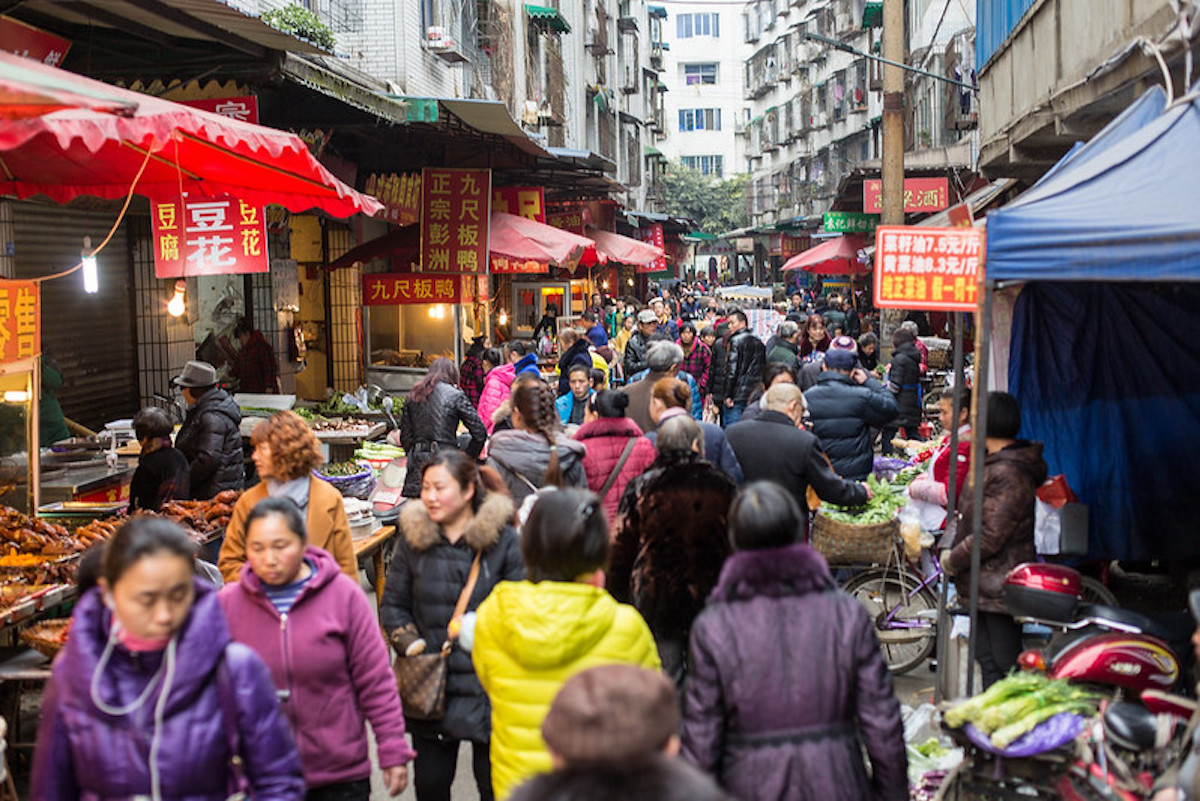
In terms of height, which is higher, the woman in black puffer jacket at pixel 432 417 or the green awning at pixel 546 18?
the green awning at pixel 546 18

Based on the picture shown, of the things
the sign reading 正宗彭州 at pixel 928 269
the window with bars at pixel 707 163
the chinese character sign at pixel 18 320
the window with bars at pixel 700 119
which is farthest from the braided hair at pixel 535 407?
the window with bars at pixel 700 119

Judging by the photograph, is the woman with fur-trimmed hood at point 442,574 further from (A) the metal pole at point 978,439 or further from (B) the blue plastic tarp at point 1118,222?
(B) the blue plastic tarp at point 1118,222

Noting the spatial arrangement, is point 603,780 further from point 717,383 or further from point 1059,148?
point 717,383

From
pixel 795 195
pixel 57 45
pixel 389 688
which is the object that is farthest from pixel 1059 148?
pixel 795 195

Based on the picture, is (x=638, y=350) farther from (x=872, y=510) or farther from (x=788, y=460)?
(x=788, y=460)

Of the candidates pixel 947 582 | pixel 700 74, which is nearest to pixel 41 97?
pixel 947 582

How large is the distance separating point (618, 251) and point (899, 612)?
62.9 feet

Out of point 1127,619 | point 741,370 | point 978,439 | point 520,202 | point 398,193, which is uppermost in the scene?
point 520,202

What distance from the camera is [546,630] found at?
3.53 metres

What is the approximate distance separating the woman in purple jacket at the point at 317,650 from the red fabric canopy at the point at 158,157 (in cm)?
192

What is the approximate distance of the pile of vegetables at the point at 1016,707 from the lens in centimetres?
446

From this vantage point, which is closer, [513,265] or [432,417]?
[432,417]

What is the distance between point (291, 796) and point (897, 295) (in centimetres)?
383

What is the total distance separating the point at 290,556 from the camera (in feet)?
12.9
